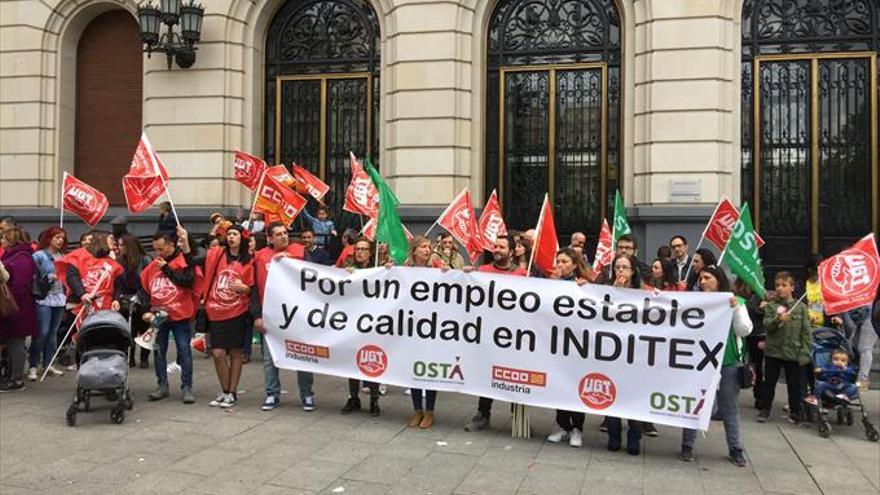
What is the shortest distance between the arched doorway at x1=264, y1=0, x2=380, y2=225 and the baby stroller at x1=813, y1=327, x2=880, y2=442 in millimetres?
9335

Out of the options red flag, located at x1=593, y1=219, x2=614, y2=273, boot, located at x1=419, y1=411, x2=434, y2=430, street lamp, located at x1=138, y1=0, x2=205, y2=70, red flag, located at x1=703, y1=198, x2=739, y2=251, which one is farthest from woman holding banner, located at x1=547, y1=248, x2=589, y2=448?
street lamp, located at x1=138, y1=0, x2=205, y2=70

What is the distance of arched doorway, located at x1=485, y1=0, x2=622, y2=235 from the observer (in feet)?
46.7

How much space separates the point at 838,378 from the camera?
7879mm

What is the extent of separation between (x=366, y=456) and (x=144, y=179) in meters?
5.27

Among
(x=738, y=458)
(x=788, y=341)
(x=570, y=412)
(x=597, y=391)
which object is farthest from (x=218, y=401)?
(x=788, y=341)

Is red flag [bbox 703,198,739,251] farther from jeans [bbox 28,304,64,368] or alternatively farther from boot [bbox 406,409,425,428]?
jeans [bbox 28,304,64,368]

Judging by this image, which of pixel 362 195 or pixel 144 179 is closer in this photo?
pixel 144 179

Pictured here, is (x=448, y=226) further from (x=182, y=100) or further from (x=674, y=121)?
A: (x=182, y=100)

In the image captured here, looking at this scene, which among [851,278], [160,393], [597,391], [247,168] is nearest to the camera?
[597,391]

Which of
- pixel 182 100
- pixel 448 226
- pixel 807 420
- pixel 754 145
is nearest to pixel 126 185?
pixel 448 226

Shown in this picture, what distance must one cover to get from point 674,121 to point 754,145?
175 centimetres

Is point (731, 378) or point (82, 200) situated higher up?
point (82, 200)

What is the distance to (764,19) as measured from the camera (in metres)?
13.8

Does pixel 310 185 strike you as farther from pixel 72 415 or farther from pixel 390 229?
pixel 72 415
